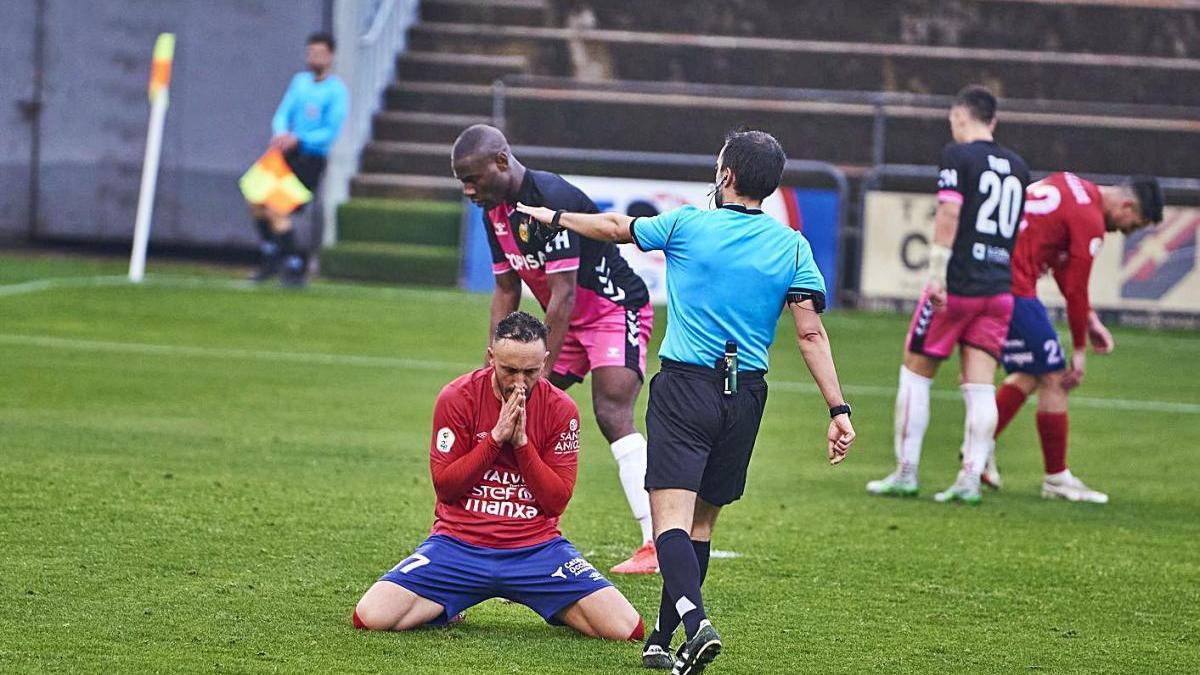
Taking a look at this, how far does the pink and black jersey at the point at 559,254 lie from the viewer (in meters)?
8.07

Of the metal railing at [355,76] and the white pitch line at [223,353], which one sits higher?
the metal railing at [355,76]

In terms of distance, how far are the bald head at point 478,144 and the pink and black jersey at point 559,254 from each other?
0.19 meters

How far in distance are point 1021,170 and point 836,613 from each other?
154 inches

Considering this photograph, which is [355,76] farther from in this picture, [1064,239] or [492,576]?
[492,576]

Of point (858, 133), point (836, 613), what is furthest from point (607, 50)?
point (836, 613)

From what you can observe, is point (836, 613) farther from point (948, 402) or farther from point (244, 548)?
point (948, 402)

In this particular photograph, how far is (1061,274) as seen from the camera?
1099 cm

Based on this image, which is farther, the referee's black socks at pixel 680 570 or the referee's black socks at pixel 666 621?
the referee's black socks at pixel 666 621

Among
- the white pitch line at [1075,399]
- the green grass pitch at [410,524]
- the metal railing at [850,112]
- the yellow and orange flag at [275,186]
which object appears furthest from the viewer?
the metal railing at [850,112]

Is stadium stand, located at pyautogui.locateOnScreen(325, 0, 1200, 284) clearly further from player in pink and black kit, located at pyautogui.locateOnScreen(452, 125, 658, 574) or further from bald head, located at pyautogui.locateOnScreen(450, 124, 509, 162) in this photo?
bald head, located at pyautogui.locateOnScreen(450, 124, 509, 162)

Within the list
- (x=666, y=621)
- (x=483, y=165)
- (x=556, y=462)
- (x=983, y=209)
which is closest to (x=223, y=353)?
(x=983, y=209)

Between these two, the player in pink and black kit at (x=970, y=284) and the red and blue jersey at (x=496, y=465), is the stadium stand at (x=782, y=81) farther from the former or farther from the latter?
the red and blue jersey at (x=496, y=465)

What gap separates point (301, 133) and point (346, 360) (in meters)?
5.02

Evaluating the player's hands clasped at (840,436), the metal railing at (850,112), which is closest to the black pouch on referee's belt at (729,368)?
the player's hands clasped at (840,436)
